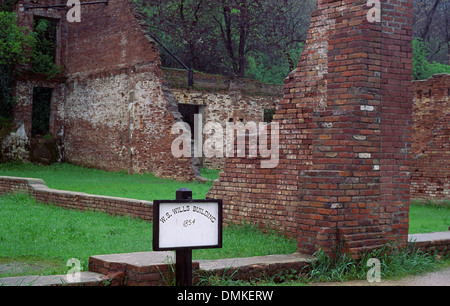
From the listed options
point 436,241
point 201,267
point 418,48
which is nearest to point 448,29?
point 418,48

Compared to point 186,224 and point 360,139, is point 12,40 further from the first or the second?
point 186,224

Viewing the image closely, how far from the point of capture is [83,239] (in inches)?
320

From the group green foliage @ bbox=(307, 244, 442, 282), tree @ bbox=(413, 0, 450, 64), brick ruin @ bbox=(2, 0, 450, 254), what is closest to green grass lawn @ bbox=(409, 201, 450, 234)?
brick ruin @ bbox=(2, 0, 450, 254)

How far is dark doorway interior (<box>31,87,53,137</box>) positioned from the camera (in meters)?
25.0

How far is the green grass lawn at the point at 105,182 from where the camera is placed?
14.4 m

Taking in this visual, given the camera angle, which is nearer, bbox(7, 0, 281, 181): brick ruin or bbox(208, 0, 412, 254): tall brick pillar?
bbox(208, 0, 412, 254): tall brick pillar

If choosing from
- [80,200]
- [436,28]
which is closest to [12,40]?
[80,200]

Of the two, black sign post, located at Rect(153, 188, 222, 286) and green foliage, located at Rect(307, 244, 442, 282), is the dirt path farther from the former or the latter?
black sign post, located at Rect(153, 188, 222, 286)

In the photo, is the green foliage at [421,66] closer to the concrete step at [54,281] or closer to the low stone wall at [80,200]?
the low stone wall at [80,200]

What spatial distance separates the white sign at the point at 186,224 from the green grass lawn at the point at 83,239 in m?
1.67

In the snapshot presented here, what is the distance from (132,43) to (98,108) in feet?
11.6

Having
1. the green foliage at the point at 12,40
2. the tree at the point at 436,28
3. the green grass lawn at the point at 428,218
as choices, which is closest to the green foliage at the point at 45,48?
the green foliage at the point at 12,40

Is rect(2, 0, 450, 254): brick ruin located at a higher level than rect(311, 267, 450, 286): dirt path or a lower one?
higher

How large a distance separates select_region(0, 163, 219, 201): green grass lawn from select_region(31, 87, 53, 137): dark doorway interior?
228 cm
